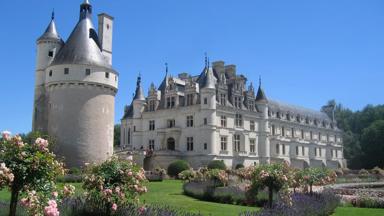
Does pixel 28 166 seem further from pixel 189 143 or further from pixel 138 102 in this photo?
pixel 138 102

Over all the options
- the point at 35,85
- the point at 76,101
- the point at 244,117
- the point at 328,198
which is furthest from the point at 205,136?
the point at 328,198

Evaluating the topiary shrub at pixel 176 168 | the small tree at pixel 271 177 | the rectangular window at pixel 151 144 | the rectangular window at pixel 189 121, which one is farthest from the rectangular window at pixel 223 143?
the small tree at pixel 271 177

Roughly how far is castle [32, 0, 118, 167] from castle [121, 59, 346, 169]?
6.06 m

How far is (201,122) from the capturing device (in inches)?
1613

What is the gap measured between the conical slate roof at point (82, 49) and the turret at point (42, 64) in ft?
7.75

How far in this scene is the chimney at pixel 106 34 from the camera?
123 ft

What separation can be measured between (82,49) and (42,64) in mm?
5045

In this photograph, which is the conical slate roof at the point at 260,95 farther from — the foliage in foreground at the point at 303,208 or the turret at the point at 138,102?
the foliage in foreground at the point at 303,208

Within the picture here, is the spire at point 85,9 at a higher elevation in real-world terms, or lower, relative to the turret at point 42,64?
higher

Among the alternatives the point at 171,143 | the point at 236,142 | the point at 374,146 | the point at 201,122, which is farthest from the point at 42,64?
the point at 374,146

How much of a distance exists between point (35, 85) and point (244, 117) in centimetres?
2143

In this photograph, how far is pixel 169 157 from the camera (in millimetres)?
40375

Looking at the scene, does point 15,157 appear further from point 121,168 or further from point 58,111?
point 58,111

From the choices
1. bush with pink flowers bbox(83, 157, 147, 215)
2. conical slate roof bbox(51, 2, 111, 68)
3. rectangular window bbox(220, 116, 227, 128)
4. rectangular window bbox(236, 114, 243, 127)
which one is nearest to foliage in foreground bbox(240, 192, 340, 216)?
bush with pink flowers bbox(83, 157, 147, 215)
